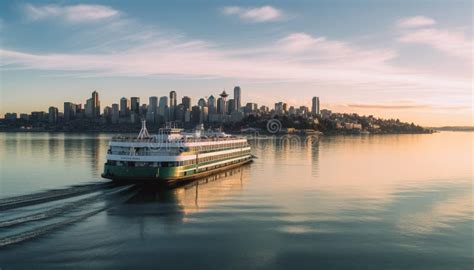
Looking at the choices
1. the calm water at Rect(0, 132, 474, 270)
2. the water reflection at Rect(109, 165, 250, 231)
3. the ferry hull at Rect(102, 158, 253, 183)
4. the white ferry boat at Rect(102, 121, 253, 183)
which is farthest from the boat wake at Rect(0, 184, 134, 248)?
the white ferry boat at Rect(102, 121, 253, 183)

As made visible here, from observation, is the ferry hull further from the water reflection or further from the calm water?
the calm water

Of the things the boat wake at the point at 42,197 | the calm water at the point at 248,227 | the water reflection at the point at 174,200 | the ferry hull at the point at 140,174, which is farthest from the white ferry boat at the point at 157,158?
the boat wake at the point at 42,197

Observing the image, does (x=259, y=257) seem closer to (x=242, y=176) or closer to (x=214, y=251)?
(x=214, y=251)

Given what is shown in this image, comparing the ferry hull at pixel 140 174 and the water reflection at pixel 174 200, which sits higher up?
the ferry hull at pixel 140 174

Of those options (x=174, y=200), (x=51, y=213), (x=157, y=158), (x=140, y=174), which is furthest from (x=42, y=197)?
(x=157, y=158)

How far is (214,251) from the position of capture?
27.2 m

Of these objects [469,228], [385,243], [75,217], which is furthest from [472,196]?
[75,217]

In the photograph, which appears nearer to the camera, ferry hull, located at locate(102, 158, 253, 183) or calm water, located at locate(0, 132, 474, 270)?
calm water, located at locate(0, 132, 474, 270)

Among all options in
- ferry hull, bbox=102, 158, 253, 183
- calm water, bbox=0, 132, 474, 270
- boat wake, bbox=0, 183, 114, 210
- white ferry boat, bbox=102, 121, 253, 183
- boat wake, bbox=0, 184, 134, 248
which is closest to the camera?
calm water, bbox=0, 132, 474, 270

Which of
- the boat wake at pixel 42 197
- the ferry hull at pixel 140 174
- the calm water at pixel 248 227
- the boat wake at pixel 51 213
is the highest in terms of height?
the ferry hull at pixel 140 174

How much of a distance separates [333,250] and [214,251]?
305 inches

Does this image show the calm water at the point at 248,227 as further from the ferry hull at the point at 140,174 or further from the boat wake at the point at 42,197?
the ferry hull at the point at 140,174

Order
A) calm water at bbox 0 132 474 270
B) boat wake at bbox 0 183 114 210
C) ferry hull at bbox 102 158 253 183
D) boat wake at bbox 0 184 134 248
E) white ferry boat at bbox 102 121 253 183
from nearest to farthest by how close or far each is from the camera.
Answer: calm water at bbox 0 132 474 270 → boat wake at bbox 0 184 134 248 → boat wake at bbox 0 183 114 210 → ferry hull at bbox 102 158 253 183 → white ferry boat at bbox 102 121 253 183

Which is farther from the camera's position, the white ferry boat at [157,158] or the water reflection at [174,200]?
the white ferry boat at [157,158]
